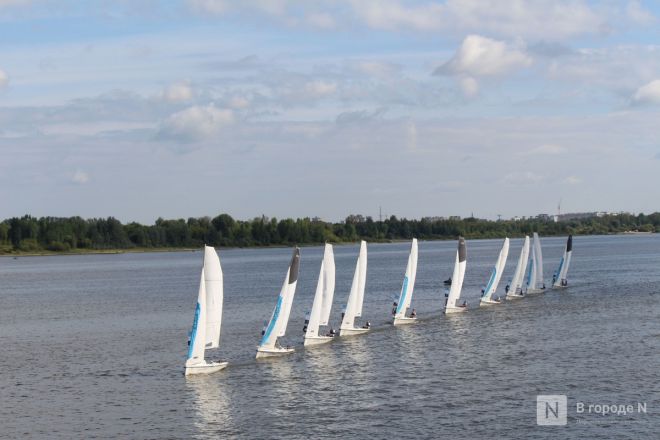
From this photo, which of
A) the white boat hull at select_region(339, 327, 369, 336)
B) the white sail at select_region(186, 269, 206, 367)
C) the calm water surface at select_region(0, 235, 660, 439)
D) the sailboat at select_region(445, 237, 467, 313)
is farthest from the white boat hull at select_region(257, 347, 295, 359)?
the sailboat at select_region(445, 237, 467, 313)

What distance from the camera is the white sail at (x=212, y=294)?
151ft

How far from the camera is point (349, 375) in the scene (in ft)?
149

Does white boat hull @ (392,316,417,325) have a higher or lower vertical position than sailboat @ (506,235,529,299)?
lower

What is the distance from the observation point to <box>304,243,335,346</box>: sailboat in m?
55.7

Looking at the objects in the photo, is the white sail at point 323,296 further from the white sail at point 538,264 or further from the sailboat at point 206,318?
the white sail at point 538,264

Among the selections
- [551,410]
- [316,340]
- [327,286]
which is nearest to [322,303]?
[327,286]

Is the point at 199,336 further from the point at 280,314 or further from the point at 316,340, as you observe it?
the point at 316,340

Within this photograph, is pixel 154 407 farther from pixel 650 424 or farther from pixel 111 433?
pixel 650 424

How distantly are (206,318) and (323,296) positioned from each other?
12.6m

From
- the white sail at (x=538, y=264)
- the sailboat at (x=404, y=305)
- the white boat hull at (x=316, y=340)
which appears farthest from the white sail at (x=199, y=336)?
the white sail at (x=538, y=264)

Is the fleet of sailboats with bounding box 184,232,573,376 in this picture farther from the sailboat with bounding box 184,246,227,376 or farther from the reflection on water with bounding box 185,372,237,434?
the reflection on water with bounding box 185,372,237,434

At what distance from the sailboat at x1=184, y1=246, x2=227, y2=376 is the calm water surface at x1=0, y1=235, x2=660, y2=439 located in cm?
91

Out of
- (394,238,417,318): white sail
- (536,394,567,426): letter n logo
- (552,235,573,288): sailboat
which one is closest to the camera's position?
(536,394,567,426): letter n logo

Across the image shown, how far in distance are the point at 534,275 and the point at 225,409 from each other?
198ft
